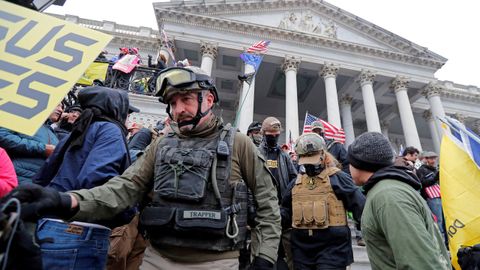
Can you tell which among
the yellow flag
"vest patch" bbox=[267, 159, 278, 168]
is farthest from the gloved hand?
the yellow flag

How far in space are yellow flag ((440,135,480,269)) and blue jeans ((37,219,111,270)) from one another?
3704mm

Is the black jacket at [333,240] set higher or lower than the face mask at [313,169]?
lower

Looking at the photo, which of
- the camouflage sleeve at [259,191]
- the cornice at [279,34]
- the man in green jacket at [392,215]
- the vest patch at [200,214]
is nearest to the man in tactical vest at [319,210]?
the man in green jacket at [392,215]

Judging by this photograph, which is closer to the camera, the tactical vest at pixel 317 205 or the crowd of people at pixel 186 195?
the crowd of people at pixel 186 195

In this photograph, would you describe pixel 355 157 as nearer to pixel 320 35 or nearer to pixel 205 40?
pixel 205 40

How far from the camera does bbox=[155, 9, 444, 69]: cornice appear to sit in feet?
64.5

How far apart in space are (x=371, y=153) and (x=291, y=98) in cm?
1651

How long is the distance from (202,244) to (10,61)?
5.52 ft

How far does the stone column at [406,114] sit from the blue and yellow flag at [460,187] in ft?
57.5

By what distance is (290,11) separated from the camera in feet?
74.6

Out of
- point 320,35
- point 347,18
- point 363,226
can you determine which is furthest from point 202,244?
point 347,18

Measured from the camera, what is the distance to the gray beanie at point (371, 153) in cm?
208

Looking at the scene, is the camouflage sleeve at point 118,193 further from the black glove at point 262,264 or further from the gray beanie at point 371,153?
the gray beanie at point 371,153

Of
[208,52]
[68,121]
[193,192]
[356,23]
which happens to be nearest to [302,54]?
[356,23]
